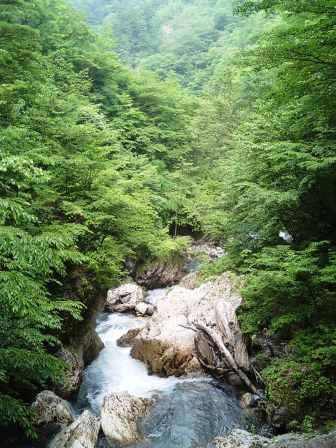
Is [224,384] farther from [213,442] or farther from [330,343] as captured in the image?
[330,343]

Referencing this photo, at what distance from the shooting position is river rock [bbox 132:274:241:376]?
10.0 metres

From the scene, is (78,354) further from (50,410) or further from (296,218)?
(296,218)

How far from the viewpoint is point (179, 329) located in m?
10.7

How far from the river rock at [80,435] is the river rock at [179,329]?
307 centimetres

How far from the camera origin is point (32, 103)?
1124 centimetres

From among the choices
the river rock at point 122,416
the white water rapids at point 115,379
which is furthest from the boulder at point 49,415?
the white water rapids at point 115,379

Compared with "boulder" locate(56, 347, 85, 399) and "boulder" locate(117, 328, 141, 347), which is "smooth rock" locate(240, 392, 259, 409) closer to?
"boulder" locate(56, 347, 85, 399)

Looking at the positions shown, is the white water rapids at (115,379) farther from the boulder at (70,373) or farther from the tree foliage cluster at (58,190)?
the tree foliage cluster at (58,190)

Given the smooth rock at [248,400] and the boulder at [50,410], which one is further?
the smooth rock at [248,400]

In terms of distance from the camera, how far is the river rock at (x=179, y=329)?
10023mm

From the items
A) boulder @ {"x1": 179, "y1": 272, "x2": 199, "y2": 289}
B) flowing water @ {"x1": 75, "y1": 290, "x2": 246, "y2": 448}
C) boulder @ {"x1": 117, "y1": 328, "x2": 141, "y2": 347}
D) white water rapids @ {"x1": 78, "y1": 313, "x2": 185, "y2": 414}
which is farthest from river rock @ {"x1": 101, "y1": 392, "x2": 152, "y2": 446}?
boulder @ {"x1": 179, "y1": 272, "x2": 199, "y2": 289}

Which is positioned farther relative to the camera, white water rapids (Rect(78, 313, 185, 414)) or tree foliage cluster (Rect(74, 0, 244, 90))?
tree foliage cluster (Rect(74, 0, 244, 90))

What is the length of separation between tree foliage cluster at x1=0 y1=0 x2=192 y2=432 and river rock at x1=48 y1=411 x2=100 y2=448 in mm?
872

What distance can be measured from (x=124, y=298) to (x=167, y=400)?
23.1ft
